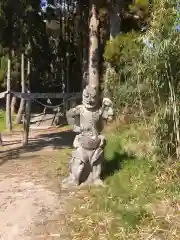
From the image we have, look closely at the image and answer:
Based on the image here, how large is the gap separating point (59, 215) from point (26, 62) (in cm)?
1677

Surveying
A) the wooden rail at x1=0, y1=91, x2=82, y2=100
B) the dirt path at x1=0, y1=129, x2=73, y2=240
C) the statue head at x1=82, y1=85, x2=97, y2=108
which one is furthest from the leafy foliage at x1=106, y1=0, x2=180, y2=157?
the wooden rail at x1=0, y1=91, x2=82, y2=100

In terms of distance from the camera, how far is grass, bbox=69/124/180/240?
450 cm

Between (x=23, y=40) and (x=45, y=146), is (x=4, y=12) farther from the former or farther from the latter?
(x=45, y=146)

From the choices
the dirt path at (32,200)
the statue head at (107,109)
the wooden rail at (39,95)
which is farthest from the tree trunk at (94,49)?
the statue head at (107,109)

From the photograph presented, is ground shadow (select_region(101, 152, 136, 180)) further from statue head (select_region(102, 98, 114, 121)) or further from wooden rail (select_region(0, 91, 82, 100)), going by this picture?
wooden rail (select_region(0, 91, 82, 100))

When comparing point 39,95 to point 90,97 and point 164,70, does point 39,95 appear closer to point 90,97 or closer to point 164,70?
point 90,97

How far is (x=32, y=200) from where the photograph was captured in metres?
5.79

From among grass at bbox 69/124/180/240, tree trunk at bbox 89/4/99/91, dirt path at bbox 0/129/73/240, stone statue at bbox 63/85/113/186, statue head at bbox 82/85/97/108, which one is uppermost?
tree trunk at bbox 89/4/99/91

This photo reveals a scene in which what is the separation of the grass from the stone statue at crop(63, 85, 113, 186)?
10.3 inches

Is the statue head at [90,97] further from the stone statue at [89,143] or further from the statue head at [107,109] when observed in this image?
the statue head at [107,109]

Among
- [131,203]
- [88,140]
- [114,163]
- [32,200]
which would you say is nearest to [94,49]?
[114,163]

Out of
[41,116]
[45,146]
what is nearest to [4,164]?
[45,146]

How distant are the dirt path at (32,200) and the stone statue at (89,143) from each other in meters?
0.41

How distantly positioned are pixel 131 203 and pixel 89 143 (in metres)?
1.31
